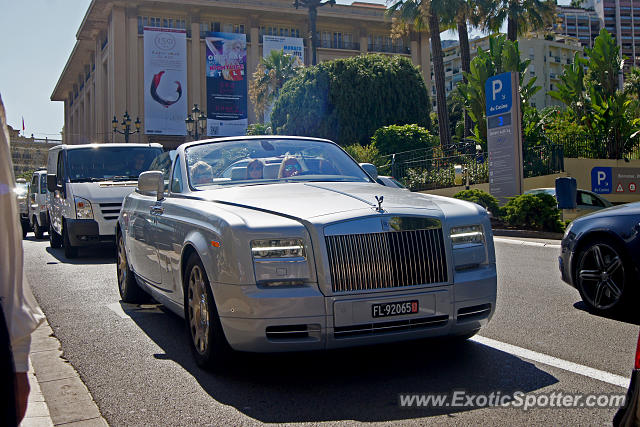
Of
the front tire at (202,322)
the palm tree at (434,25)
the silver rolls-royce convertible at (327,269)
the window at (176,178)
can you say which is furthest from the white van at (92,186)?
the palm tree at (434,25)

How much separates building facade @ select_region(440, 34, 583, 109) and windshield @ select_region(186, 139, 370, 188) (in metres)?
87.4

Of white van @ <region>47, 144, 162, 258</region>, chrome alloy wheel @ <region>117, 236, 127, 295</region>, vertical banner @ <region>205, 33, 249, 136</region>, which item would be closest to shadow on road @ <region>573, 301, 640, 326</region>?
chrome alloy wheel @ <region>117, 236, 127, 295</region>

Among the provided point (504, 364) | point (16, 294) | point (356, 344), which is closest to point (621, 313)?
point (504, 364)

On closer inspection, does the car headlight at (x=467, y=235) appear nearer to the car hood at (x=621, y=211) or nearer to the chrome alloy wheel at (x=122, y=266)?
the car hood at (x=621, y=211)

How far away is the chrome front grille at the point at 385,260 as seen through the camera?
4.44m

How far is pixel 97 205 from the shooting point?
13.1 meters

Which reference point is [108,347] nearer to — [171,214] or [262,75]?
[171,214]

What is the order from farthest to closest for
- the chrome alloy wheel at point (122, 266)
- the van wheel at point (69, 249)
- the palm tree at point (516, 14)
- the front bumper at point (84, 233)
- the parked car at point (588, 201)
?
the palm tree at point (516, 14) → the parked car at point (588, 201) → the van wheel at point (69, 249) → the front bumper at point (84, 233) → the chrome alloy wheel at point (122, 266)

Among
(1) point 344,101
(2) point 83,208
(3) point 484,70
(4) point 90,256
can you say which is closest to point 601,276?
(2) point 83,208

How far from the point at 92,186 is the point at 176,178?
24.3 ft

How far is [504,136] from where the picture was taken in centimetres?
2016

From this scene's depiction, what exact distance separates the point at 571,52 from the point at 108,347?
101 meters

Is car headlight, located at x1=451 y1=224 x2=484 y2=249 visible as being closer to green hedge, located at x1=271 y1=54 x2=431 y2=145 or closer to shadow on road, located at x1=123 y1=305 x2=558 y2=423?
shadow on road, located at x1=123 y1=305 x2=558 y2=423

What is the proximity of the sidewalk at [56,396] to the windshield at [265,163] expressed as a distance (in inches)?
70.0
